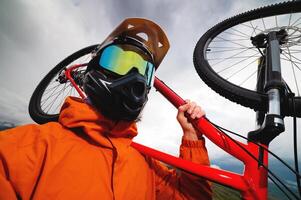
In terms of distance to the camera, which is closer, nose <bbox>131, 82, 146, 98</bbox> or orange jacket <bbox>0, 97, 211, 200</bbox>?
orange jacket <bbox>0, 97, 211, 200</bbox>

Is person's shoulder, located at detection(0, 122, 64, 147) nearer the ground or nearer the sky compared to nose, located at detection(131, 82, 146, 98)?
nearer the ground

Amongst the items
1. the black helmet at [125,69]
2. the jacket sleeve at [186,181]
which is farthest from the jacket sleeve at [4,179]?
the jacket sleeve at [186,181]

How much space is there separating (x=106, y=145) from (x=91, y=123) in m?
0.22

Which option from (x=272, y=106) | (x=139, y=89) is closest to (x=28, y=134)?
(x=139, y=89)

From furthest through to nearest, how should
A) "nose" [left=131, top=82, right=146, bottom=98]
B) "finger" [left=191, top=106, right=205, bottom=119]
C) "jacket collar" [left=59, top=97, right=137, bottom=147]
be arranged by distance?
1. "nose" [left=131, top=82, right=146, bottom=98]
2. "finger" [left=191, top=106, right=205, bottom=119]
3. "jacket collar" [left=59, top=97, right=137, bottom=147]

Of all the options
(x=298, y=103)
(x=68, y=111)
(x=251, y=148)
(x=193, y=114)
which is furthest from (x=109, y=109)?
(x=298, y=103)

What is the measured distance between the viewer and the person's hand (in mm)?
1787

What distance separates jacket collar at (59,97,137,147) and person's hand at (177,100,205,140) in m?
0.51

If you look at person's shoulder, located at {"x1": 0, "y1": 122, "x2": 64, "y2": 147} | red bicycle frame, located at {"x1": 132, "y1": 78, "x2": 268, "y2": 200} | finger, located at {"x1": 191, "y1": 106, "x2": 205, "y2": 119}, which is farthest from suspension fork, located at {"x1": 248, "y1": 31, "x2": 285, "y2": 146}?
person's shoulder, located at {"x1": 0, "y1": 122, "x2": 64, "y2": 147}

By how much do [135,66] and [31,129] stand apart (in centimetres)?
108

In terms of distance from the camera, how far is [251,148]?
5.22 ft

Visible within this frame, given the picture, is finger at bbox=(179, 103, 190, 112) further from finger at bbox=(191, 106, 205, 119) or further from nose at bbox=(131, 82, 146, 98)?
nose at bbox=(131, 82, 146, 98)

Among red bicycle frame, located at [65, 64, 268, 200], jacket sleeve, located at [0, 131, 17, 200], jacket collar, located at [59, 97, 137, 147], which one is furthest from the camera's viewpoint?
jacket collar, located at [59, 97, 137, 147]

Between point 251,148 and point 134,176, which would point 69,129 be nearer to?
point 134,176
